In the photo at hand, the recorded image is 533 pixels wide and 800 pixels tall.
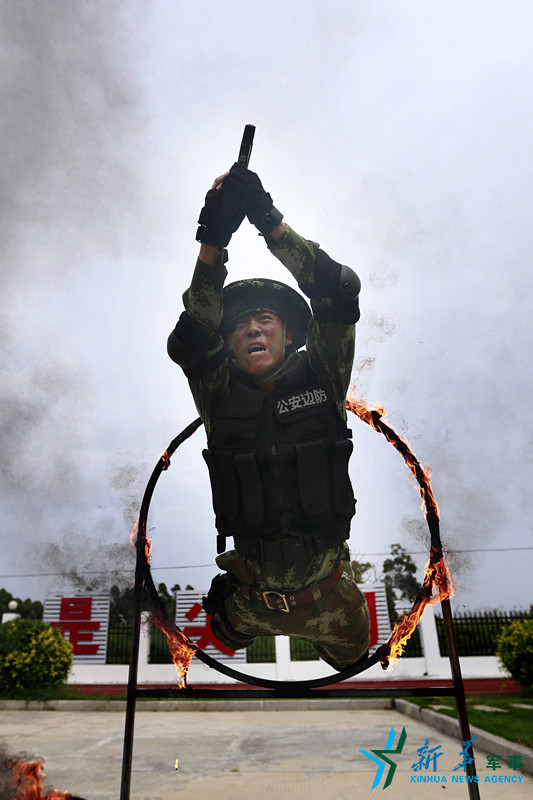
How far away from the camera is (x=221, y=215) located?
2.24 metres

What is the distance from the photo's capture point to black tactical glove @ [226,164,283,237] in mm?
2143

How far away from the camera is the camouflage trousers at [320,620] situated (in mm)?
2725

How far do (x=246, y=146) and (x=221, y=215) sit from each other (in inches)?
12.2

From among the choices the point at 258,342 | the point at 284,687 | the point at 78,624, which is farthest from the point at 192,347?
the point at 78,624

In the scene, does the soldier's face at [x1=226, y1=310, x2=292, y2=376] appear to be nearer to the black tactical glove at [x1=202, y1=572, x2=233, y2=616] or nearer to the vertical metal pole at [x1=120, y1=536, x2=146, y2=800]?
the black tactical glove at [x1=202, y1=572, x2=233, y2=616]

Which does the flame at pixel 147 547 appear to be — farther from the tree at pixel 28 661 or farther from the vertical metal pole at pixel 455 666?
the tree at pixel 28 661

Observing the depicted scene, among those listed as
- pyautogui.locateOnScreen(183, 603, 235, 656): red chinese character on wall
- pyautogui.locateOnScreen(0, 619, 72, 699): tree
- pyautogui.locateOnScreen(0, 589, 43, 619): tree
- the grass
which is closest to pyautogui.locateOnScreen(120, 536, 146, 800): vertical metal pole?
the grass

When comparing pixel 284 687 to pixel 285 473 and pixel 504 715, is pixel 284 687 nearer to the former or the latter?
pixel 285 473

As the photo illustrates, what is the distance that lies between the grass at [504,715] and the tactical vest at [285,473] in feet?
17.0

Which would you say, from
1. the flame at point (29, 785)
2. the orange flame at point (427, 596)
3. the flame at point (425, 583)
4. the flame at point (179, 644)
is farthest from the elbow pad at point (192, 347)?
the flame at point (29, 785)

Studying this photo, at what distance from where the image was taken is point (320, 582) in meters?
2.68

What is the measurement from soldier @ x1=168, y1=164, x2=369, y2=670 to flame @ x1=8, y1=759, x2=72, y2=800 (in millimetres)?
1696

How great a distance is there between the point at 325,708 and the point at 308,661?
124 inches

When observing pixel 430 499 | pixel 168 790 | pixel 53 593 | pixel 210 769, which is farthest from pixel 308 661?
pixel 430 499
